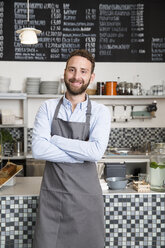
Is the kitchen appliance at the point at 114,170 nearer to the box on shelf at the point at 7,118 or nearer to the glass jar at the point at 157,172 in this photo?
the glass jar at the point at 157,172

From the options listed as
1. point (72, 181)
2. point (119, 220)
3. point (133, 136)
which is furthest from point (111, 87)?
point (72, 181)

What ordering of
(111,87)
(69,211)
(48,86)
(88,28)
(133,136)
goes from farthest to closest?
(133,136)
(88,28)
(111,87)
(48,86)
(69,211)

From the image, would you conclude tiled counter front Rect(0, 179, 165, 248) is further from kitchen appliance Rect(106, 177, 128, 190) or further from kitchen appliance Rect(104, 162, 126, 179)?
kitchen appliance Rect(104, 162, 126, 179)

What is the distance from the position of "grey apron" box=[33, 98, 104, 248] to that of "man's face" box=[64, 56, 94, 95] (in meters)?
0.48

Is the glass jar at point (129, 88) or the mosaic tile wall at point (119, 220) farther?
the glass jar at point (129, 88)

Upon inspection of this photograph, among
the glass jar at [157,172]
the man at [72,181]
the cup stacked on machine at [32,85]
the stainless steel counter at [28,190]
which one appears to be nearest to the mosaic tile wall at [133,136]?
the cup stacked on machine at [32,85]

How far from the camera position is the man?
2043 millimetres

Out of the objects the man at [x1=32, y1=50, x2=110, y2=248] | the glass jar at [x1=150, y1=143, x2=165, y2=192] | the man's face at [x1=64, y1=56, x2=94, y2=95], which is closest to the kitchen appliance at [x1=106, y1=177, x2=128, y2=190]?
the glass jar at [x1=150, y1=143, x2=165, y2=192]

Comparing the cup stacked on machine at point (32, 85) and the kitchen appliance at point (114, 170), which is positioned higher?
the cup stacked on machine at point (32, 85)

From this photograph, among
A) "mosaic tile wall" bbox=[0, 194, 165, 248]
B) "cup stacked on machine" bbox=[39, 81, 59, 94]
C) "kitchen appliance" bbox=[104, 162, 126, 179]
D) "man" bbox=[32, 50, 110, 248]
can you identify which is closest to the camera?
"man" bbox=[32, 50, 110, 248]

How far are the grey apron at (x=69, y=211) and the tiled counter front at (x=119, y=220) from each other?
0.31 metres

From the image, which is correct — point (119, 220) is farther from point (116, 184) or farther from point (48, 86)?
point (48, 86)

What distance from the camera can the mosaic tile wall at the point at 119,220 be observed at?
7.73 feet

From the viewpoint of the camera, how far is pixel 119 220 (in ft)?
7.86
